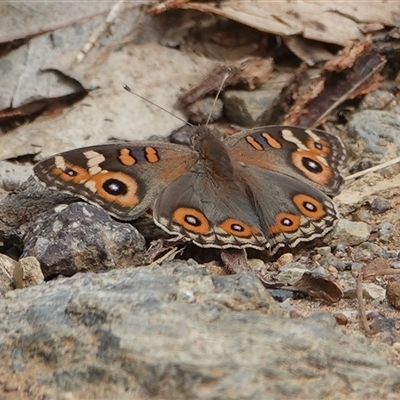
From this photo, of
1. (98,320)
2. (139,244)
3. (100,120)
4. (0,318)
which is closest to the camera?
(98,320)

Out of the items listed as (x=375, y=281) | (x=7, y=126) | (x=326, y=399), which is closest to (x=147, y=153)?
(x=7, y=126)

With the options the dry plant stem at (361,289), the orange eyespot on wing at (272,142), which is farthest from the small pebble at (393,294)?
the orange eyespot on wing at (272,142)

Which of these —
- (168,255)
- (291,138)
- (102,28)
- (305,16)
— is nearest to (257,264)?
(168,255)

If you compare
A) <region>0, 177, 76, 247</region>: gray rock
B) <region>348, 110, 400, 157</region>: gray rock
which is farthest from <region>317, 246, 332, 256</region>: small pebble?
<region>0, 177, 76, 247</region>: gray rock

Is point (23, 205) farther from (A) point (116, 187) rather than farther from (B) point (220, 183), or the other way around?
(B) point (220, 183)

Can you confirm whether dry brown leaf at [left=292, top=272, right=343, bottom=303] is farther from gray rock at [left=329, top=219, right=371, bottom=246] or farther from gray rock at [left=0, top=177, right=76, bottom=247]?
gray rock at [left=0, top=177, right=76, bottom=247]

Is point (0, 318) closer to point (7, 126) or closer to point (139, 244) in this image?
point (139, 244)
